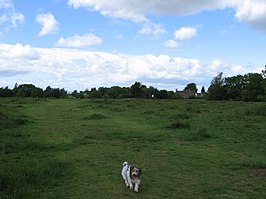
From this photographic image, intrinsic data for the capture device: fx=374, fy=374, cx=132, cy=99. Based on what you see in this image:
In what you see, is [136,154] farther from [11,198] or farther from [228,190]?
[11,198]

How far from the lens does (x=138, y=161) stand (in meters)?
13.3

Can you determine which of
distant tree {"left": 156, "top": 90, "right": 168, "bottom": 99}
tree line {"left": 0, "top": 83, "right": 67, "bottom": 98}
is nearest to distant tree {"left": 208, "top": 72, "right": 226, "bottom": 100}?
distant tree {"left": 156, "top": 90, "right": 168, "bottom": 99}

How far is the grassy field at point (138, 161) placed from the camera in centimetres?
980

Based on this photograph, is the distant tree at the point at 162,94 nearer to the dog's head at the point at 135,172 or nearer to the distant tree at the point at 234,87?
the distant tree at the point at 234,87

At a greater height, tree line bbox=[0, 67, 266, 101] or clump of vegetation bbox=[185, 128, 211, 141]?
tree line bbox=[0, 67, 266, 101]

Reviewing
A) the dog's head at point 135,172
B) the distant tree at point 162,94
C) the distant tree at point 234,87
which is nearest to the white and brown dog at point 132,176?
the dog's head at point 135,172

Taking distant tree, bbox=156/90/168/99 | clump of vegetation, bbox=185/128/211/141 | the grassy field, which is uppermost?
distant tree, bbox=156/90/168/99

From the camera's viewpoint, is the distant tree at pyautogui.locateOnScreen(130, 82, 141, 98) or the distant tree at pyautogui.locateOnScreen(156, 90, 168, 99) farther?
the distant tree at pyautogui.locateOnScreen(130, 82, 141, 98)

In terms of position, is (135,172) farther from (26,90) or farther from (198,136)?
(26,90)

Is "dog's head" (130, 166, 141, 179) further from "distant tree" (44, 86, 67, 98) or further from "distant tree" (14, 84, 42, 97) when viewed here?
"distant tree" (44, 86, 67, 98)

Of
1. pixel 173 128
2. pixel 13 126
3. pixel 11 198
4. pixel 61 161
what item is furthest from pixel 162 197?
pixel 13 126

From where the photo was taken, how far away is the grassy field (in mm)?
9797

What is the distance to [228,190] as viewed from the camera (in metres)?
9.92

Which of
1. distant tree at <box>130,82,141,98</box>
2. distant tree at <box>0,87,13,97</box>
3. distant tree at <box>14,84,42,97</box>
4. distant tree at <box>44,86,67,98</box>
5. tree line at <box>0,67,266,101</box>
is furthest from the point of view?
distant tree at <box>130,82,141,98</box>
